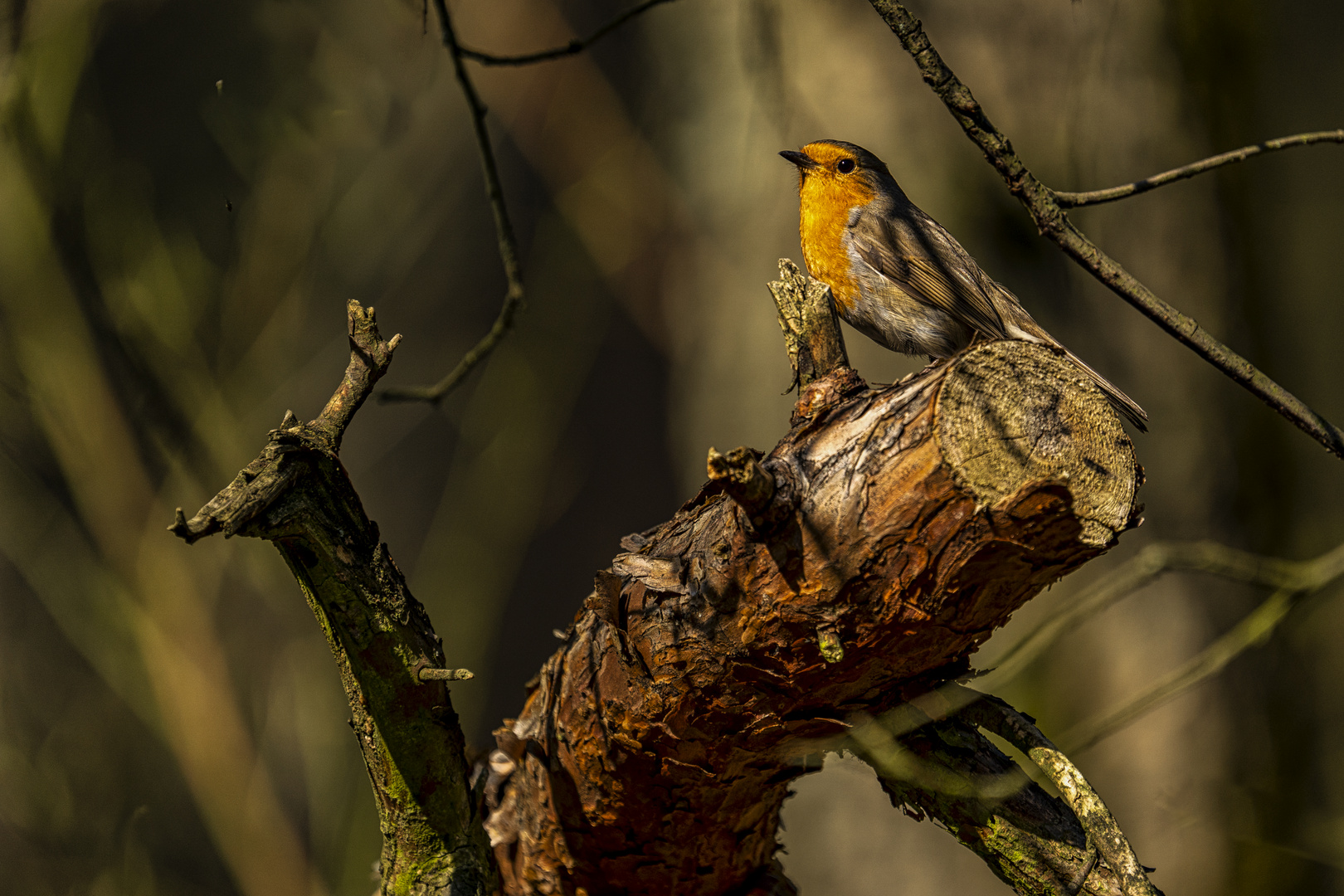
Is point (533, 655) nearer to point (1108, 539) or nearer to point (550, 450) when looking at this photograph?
point (550, 450)

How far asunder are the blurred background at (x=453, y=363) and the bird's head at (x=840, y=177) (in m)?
1.32

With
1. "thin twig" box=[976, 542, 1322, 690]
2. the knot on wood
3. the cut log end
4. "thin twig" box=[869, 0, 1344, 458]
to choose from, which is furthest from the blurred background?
the knot on wood

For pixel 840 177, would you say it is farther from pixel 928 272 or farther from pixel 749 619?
pixel 749 619

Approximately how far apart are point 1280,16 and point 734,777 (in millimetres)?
3826

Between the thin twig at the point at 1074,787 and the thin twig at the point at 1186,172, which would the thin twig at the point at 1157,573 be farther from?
the thin twig at the point at 1186,172

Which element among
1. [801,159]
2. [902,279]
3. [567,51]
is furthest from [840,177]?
[567,51]

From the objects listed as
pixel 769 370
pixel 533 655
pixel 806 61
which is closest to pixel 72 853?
pixel 533 655

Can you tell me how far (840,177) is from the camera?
7.80 ft

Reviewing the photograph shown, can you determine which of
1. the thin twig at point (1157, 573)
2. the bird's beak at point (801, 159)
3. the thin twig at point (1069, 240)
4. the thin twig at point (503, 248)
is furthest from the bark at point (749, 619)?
the bird's beak at point (801, 159)

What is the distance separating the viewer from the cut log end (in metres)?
1.02

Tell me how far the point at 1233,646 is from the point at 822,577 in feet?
5.37

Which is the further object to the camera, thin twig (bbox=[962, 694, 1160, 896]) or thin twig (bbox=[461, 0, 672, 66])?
thin twig (bbox=[461, 0, 672, 66])

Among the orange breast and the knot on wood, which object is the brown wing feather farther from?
the knot on wood

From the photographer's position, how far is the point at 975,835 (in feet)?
4.26
